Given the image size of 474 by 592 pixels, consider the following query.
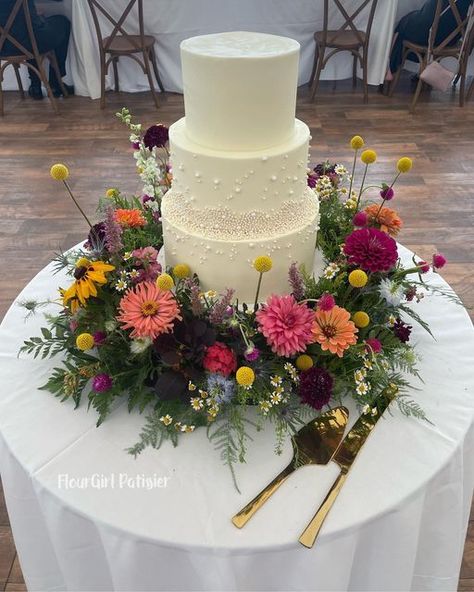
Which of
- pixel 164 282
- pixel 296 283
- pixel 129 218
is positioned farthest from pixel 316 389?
pixel 129 218

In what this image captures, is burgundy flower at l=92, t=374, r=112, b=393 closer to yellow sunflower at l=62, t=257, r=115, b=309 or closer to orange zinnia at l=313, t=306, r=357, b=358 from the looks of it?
yellow sunflower at l=62, t=257, r=115, b=309

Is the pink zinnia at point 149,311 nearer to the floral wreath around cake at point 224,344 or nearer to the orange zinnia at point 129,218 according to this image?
the floral wreath around cake at point 224,344

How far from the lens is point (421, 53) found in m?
3.54

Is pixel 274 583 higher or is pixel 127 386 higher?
pixel 127 386

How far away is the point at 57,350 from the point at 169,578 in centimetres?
39

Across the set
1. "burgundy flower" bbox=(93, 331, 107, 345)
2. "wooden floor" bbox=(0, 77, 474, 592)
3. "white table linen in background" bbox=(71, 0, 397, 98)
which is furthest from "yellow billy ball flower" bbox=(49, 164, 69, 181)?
"white table linen in background" bbox=(71, 0, 397, 98)

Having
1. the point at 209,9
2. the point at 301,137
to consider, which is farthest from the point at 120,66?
the point at 301,137

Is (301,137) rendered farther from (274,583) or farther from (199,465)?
(274,583)

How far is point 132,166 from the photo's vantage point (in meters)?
2.95

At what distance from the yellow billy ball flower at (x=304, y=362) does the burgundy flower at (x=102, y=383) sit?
0.92 ft

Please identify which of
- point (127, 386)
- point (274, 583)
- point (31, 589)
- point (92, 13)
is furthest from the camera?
point (92, 13)

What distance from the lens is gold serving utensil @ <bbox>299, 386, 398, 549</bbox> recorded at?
0.66 meters

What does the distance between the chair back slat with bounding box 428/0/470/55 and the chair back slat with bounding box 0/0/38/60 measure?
251 cm

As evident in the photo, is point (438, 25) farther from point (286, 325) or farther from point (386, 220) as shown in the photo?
point (286, 325)
